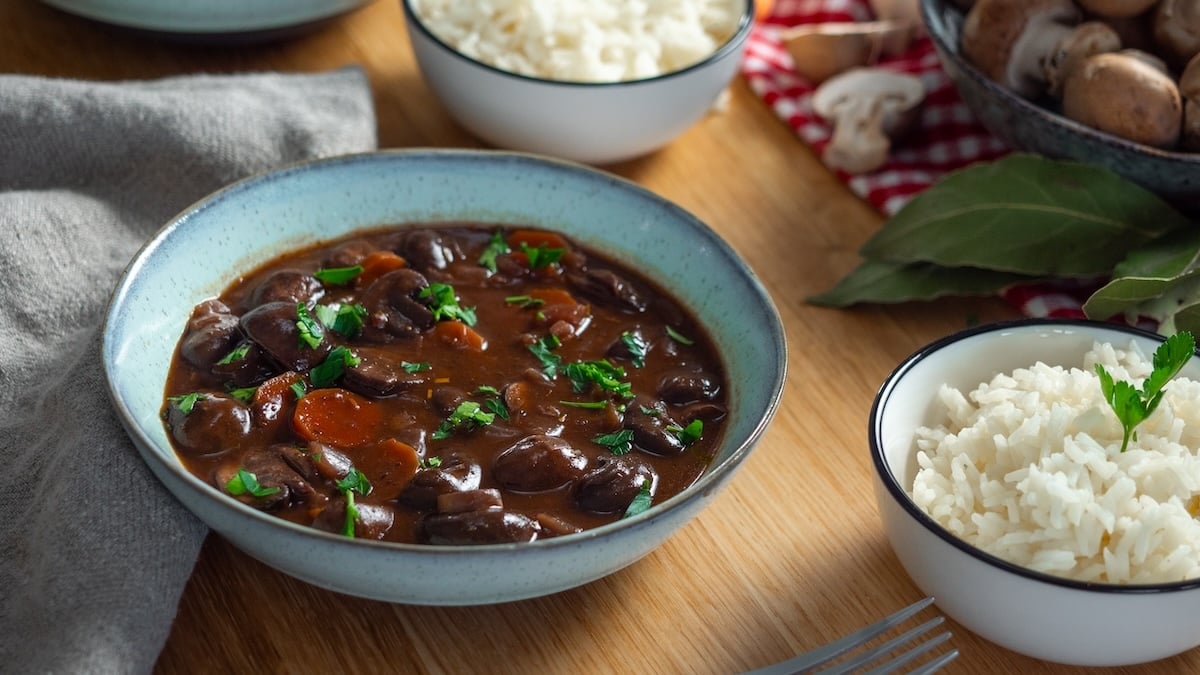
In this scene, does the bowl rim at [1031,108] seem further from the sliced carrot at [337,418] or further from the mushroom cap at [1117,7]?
the sliced carrot at [337,418]

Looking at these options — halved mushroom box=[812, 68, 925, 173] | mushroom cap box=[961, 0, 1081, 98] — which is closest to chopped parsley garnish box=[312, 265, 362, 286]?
halved mushroom box=[812, 68, 925, 173]

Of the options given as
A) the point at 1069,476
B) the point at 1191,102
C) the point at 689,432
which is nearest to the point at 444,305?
the point at 689,432

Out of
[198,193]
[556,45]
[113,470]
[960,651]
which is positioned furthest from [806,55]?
[113,470]

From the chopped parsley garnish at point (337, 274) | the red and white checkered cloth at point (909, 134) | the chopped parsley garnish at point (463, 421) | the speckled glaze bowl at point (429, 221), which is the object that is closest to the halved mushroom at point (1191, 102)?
the red and white checkered cloth at point (909, 134)

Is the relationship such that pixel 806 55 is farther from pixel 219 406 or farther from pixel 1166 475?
pixel 219 406

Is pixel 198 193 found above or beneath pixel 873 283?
above
